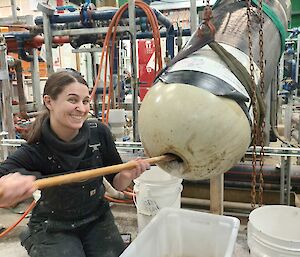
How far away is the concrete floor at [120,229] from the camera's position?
1.85m

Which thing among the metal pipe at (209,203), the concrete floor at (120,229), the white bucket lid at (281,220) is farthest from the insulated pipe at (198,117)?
the metal pipe at (209,203)

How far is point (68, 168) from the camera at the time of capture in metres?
1.35

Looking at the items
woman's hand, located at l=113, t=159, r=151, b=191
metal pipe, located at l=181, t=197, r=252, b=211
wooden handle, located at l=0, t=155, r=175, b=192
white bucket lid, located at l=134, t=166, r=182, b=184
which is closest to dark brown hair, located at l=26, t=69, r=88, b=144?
woman's hand, located at l=113, t=159, r=151, b=191

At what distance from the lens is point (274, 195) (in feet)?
7.18

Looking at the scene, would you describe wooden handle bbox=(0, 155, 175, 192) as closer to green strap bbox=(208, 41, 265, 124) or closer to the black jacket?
green strap bbox=(208, 41, 265, 124)

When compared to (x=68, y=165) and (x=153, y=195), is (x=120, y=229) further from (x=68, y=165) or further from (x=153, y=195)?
(x=68, y=165)

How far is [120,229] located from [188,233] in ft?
2.37

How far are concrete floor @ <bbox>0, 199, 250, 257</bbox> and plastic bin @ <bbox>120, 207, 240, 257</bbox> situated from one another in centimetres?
42

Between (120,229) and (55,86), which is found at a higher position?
(55,86)

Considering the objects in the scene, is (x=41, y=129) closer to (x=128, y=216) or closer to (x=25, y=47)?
(x=128, y=216)

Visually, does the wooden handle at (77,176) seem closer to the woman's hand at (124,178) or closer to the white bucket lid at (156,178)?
the woman's hand at (124,178)

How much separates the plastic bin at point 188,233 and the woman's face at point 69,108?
1.85 ft

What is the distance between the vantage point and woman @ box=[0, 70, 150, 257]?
1307 mm

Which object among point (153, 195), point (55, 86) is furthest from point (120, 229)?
point (55, 86)
